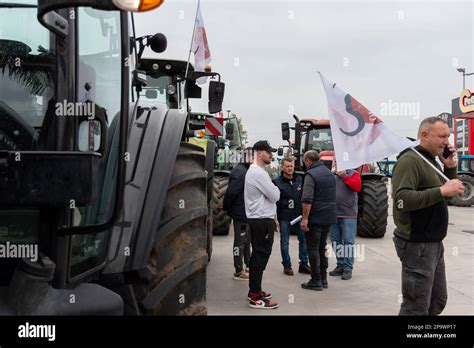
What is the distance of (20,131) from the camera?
1936 mm

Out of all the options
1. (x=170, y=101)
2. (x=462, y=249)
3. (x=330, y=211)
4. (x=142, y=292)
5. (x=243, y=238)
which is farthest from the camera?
(x=462, y=249)

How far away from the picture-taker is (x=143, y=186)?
2.54 m

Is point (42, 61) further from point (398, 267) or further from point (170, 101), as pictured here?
point (398, 267)

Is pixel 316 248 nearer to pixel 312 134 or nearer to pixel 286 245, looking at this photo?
pixel 286 245

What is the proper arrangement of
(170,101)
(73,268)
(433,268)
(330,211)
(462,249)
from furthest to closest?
(462,249), (170,101), (330,211), (433,268), (73,268)

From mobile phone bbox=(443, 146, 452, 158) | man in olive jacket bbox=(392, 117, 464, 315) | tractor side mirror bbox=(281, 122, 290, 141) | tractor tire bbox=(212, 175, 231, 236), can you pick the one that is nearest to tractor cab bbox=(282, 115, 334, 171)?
tractor side mirror bbox=(281, 122, 290, 141)

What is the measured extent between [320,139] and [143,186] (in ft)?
28.9

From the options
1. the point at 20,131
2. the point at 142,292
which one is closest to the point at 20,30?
the point at 20,131

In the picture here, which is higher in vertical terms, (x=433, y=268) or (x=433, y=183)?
(x=433, y=183)

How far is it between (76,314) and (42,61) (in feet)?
3.46

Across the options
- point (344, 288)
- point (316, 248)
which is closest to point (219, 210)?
point (316, 248)

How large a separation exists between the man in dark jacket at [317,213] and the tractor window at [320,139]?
493cm

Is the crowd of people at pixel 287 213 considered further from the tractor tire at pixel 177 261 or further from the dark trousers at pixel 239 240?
the tractor tire at pixel 177 261

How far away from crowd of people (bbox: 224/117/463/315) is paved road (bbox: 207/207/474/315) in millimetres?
212
